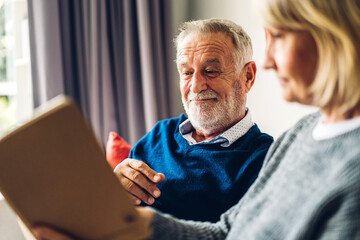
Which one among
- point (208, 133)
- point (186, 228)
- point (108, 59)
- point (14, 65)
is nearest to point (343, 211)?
point (186, 228)

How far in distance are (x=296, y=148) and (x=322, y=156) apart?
0.43ft

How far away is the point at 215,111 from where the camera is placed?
144cm

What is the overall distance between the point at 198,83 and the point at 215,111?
5.5 inches

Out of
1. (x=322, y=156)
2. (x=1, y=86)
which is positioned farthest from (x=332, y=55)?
(x=1, y=86)

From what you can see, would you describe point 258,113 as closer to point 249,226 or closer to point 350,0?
point 249,226

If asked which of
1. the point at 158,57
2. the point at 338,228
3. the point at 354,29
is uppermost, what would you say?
the point at 354,29

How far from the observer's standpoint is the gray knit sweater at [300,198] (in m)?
0.60

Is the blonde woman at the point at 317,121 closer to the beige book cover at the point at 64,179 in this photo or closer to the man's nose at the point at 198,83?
the beige book cover at the point at 64,179

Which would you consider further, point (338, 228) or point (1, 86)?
point (1, 86)

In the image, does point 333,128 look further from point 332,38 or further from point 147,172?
point 147,172

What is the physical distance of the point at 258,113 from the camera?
1.85m

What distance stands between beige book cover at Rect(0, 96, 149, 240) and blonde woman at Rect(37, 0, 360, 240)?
0.07 meters

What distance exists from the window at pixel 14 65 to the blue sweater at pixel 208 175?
1277 mm

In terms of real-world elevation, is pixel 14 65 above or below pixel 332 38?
below
